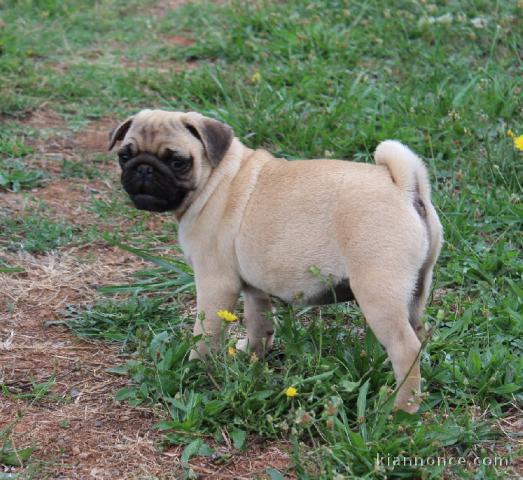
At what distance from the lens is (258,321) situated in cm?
557

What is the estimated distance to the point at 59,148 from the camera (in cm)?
844

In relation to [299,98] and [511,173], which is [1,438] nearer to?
[511,173]

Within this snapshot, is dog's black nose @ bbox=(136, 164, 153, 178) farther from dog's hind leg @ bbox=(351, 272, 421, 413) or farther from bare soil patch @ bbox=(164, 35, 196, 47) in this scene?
bare soil patch @ bbox=(164, 35, 196, 47)

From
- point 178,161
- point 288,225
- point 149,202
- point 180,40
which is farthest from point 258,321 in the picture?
point 180,40

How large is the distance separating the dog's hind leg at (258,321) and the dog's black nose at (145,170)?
92 cm

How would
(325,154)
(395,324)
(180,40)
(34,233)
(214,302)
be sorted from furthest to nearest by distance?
(180,40) → (325,154) → (34,233) → (214,302) → (395,324)

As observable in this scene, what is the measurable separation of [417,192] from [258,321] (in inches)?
53.8

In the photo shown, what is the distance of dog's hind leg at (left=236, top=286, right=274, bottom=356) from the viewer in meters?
5.54

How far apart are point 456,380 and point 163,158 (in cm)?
207

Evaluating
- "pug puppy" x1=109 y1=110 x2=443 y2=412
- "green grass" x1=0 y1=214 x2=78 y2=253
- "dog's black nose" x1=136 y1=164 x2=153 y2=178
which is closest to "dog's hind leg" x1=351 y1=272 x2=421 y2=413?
"pug puppy" x1=109 y1=110 x2=443 y2=412

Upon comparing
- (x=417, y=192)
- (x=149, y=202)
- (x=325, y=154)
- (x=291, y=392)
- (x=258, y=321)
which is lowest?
(x=325, y=154)

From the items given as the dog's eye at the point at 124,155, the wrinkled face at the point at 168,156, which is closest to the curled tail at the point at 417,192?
the wrinkled face at the point at 168,156

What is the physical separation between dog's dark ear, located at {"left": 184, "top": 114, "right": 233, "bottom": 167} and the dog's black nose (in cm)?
36

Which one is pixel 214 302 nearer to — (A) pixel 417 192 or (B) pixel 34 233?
(A) pixel 417 192
